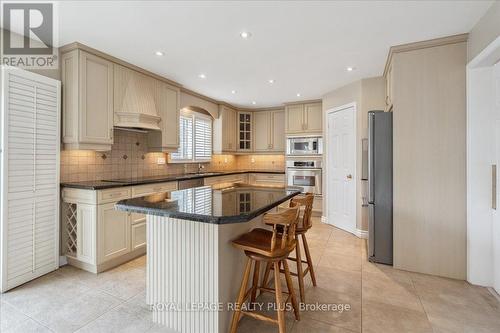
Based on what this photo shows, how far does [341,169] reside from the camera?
Answer: 449 cm

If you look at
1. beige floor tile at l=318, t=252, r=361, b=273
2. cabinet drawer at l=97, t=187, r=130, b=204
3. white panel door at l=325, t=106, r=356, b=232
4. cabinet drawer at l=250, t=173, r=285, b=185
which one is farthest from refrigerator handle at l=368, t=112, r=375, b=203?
cabinet drawer at l=97, t=187, r=130, b=204

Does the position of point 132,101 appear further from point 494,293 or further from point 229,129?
point 494,293

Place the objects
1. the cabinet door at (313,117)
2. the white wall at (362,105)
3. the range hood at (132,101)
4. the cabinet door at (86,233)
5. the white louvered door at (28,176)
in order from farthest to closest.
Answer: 1. the cabinet door at (313,117)
2. the white wall at (362,105)
3. the range hood at (132,101)
4. the cabinet door at (86,233)
5. the white louvered door at (28,176)

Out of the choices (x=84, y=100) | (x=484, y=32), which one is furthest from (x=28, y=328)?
(x=484, y=32)

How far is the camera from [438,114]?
2686mm

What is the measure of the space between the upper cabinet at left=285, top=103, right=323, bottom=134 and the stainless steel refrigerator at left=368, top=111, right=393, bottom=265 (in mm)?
2270

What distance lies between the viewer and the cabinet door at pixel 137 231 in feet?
10.2

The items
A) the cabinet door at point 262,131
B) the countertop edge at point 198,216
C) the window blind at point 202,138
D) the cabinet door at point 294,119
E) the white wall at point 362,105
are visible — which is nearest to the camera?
the countertop edge at point 198,216

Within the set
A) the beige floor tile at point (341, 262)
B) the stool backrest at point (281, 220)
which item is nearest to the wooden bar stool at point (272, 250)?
the stool backrest at point (281, 220)

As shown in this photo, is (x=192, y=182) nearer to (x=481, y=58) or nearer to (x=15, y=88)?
(x=15, y=88)

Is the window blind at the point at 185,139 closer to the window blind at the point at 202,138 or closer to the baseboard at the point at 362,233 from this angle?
→ the window blind at the point at 202,138

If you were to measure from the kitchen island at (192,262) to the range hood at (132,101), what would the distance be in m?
1.84

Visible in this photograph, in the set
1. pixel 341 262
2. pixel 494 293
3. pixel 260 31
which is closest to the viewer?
pixel 494 293

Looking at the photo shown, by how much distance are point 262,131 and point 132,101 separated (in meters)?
3.57
